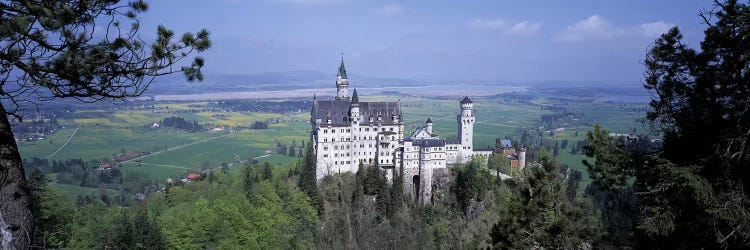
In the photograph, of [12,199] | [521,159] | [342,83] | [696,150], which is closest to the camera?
[12,199]

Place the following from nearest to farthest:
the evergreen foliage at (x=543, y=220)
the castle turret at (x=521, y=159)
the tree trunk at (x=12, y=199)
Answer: the tree trunk at (x=12, y=199) < the evergreen foliage at (x=543, y=220) < the castle turret at (x=521, y=159)

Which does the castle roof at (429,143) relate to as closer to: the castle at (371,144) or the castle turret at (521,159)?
the castle at (371,144)

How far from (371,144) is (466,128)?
11.4m

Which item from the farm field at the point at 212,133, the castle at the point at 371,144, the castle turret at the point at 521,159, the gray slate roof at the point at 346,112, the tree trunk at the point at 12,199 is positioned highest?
the tree trunk at the point at 12,199

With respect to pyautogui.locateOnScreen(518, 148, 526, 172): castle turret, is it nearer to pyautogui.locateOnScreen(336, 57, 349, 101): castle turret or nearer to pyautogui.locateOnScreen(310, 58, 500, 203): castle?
pyautogui.locateOnScreen(310, 58, 500, 203): castle

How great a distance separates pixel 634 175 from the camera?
11.8 m

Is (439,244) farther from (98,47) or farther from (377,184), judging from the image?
(98,47)

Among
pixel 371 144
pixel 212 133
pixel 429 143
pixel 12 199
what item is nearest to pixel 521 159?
pixel 429 143

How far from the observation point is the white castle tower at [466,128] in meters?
56.4

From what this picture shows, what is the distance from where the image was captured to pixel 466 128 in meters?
56.8

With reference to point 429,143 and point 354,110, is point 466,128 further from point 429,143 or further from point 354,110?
point 354,110

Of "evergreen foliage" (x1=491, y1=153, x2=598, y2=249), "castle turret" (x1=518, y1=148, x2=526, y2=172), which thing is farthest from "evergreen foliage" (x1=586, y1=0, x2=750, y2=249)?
"castle turret" (x1=518, y1=148, x2=526, y2=172)

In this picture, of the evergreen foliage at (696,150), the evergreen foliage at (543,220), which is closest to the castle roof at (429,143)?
the evergreen foliage at (543,220)

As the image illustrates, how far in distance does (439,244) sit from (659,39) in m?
33.3
